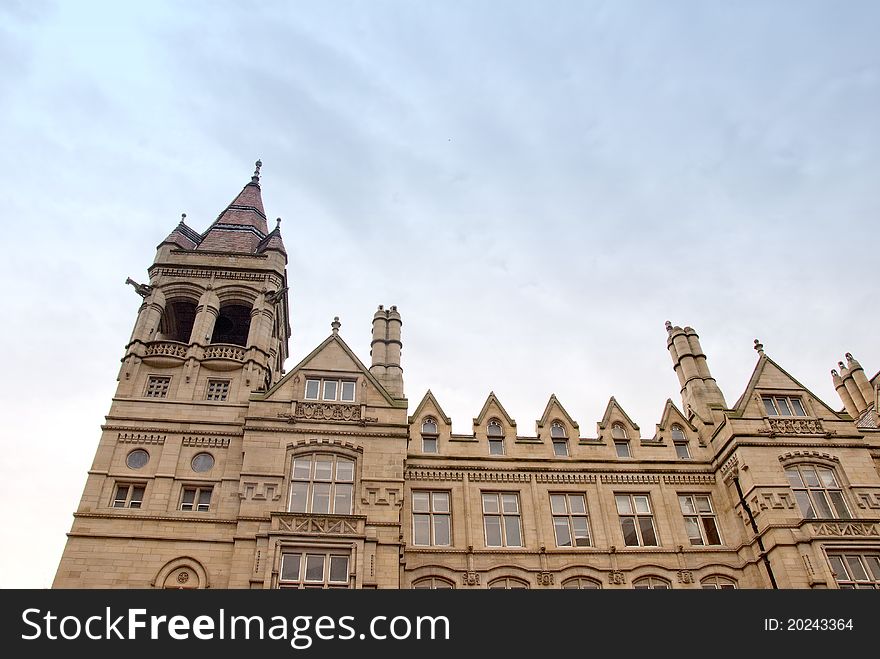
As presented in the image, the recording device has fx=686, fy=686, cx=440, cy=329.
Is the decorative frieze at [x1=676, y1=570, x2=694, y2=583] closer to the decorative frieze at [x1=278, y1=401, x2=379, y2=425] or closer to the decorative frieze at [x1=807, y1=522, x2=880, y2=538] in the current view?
the decorative frieze at [x1=807, y1=522, x2=880, y2=538]

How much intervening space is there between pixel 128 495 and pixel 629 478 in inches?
763

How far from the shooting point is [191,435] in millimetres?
26328

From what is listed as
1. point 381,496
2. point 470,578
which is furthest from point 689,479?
point 381,496

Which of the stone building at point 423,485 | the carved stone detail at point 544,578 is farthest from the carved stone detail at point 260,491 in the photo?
the carved stone detail at point 544,578

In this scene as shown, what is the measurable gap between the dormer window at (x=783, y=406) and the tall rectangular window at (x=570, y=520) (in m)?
9.49

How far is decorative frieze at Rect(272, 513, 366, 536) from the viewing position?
2311 cm

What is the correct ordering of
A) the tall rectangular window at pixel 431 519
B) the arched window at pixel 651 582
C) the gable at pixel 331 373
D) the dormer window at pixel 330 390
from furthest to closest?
1. the dormer window at pixel 330 390
2. the gable at pixel 331 373
3. the tall rectangular window at pixel 431 519
4. the arched window at pixel 651 582

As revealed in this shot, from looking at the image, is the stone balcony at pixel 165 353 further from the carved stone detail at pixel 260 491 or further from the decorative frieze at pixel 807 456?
the decorative frieze at pixel 807 456

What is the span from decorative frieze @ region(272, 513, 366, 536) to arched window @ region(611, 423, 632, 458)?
12.1 meters

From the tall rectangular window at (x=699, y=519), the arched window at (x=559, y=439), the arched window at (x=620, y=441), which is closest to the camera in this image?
the tall rectangular window at (x=699, y=519)

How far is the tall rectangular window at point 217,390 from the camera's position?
93.1 feet

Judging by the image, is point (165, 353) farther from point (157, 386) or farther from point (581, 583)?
point (581, 583)

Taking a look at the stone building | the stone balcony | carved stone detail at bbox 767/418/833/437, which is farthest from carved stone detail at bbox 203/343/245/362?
carved stone detail at bbox 767/418/833/437
